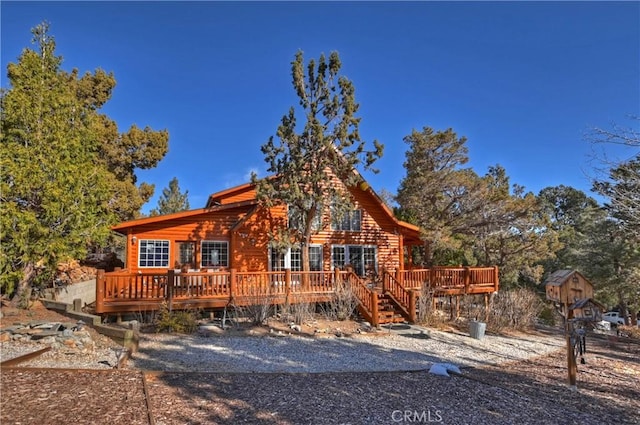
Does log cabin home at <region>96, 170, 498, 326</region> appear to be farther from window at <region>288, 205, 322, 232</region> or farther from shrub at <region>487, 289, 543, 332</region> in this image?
shrub at <region>487, 289, 543, 332</region>

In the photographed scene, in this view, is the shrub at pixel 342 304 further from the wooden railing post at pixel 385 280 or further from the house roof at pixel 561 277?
the house roof at pixel 561 277

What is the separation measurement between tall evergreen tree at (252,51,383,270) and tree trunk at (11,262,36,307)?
732 cm

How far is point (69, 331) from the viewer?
833 centimetres

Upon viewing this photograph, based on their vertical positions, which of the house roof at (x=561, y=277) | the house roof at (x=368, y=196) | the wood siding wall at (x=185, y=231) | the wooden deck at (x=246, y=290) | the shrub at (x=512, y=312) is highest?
the house roof at (x=368, y=196)

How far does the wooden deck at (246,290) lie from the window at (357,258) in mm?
3094

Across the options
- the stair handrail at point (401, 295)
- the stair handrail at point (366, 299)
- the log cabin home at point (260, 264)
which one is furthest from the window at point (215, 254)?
the stair handrail at point (401, 295)

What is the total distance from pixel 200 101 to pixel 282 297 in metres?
15.0

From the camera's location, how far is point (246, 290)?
12.7m

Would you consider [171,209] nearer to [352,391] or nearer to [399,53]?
[399,53]

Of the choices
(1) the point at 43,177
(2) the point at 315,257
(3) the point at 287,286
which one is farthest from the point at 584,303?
→ (1) the point at 43,177

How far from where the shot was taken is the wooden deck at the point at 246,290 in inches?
456

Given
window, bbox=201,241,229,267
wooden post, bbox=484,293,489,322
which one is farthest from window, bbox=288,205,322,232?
wooden post, bbox=484,293,489,322

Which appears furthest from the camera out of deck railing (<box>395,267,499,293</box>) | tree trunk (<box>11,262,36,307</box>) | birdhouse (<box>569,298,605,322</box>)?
deck railing (<box>395,267,499,293</box>)

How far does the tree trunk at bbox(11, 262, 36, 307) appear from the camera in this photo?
1091 centimetres
